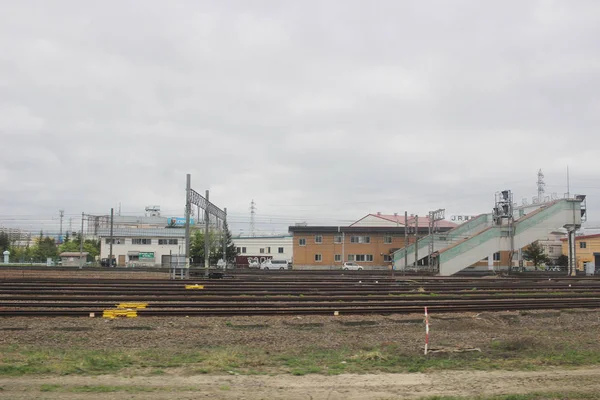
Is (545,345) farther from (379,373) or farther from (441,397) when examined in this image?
(441,397)

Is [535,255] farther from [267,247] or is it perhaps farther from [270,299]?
[270,299]

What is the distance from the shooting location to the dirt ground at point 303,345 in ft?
25.8

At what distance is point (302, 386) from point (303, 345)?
424cm

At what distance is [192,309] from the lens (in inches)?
695

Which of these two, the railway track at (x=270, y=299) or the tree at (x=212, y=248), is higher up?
the tree at (x=212, y=248)

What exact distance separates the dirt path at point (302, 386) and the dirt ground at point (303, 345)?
2 cm

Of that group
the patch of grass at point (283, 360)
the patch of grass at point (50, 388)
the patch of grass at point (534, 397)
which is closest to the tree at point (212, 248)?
the patch of grass at point (283, 360)

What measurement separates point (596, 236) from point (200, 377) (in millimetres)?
67808

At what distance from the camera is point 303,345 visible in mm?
12430

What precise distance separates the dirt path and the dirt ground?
15 millimetres

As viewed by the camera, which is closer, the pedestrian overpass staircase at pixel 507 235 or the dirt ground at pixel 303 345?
the dirt ground at pixel 303 345

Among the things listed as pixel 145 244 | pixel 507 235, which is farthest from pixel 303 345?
pixel 145 244

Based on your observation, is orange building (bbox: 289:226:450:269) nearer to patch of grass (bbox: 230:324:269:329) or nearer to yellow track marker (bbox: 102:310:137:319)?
yellow track marker (bbox: 102:310:137:319)

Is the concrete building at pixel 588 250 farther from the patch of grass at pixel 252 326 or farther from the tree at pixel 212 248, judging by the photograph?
the patch of grass at pixel 252 326
